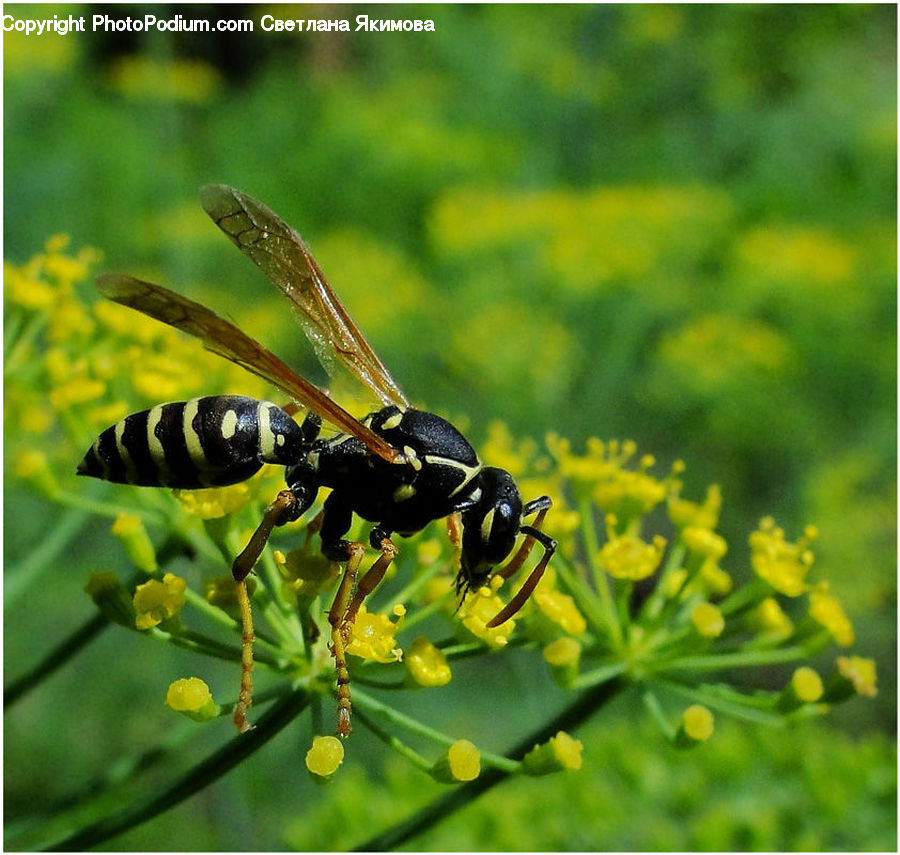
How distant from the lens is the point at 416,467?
207 cm

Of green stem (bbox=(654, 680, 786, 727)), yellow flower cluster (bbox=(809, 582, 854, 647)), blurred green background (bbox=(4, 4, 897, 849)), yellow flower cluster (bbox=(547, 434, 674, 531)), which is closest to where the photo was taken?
green stem (bbox=(654, 680, 786, 727))

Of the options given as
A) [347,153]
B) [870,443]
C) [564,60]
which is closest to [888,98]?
[564,60]

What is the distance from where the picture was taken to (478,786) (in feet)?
6.26

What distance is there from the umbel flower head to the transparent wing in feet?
0.86

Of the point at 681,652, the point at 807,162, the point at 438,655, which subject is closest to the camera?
the point at 438,655

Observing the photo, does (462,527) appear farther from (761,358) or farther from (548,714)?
(761,358)

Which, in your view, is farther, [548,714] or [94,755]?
[94,755]

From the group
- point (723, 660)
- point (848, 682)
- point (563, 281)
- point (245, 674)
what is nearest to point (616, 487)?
point (723, 660)

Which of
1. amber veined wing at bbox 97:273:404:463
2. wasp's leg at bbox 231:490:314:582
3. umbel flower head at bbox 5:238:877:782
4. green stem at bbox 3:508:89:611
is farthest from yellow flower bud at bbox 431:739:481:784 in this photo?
green stem at bbox 3:508:89:611

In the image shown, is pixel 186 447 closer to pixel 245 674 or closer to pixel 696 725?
pixel 245 674

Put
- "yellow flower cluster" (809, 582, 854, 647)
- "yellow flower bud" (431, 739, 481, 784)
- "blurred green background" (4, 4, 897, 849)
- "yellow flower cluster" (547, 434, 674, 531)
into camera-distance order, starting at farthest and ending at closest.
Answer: "blurred green background" (4, 4, 897, 849) → "yellow flower cluster" (547, 434, 674, 531) → "yellow flower cluster" (809, 582, 854, 647) → "yellow flower bud" (431, 739, 481, 784)

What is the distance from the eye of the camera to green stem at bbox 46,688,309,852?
1.69m

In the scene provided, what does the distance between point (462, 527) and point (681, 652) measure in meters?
0.45

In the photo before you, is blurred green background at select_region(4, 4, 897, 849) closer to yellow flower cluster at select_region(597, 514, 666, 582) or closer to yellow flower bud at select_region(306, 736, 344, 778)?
yellow flower cluster at select_region(597, 514, 666, 582)
